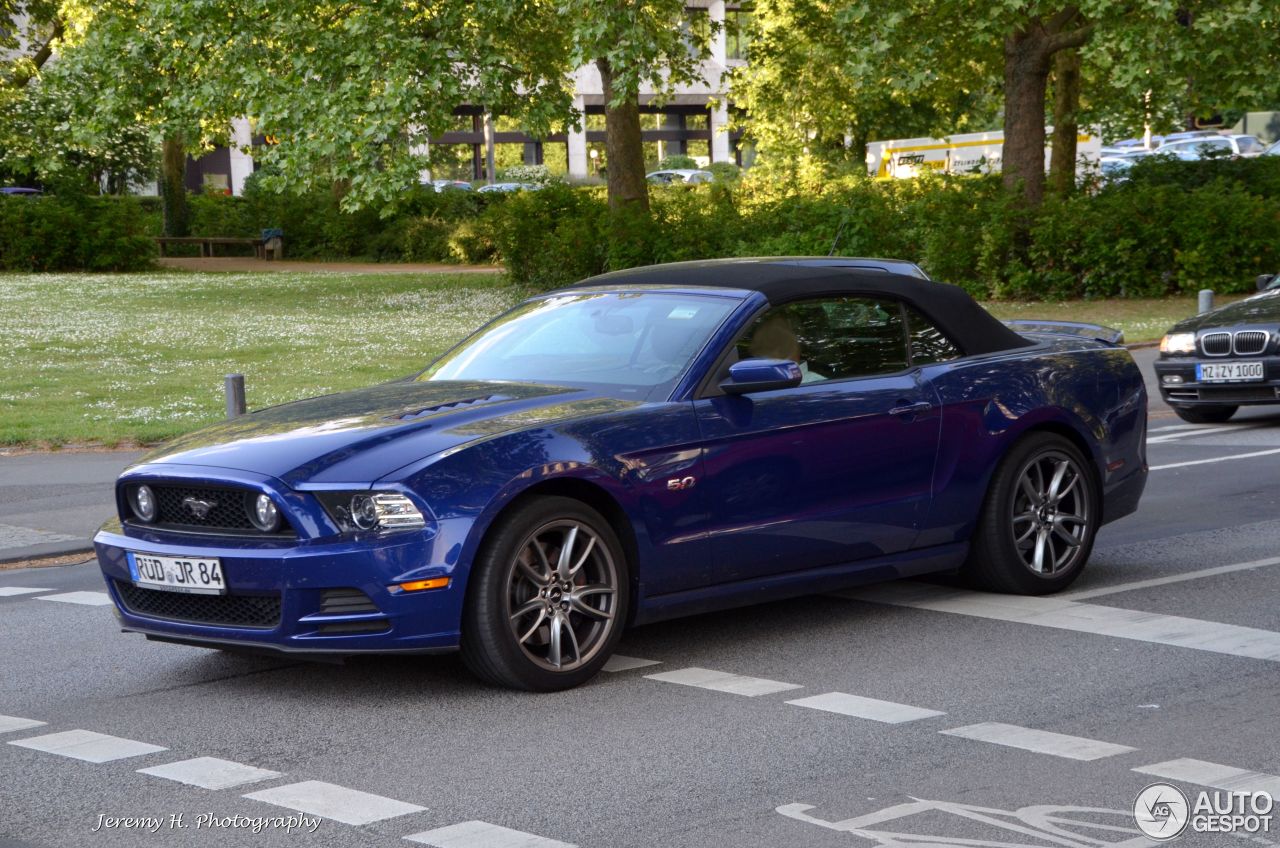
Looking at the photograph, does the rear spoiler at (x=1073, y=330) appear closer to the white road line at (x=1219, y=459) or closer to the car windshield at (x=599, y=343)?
the car windshield at (x=599, y=343)

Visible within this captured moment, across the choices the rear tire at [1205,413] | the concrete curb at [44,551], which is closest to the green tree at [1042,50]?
the rear tire at [1205,413]

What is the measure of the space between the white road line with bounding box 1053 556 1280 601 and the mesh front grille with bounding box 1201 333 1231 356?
19.4ft

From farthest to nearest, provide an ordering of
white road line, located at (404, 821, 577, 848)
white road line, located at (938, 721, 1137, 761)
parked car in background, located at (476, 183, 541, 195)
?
parked car in background, located at (476, 183, 541, 195)
white road line, located at (938, 721, 1137, 761)
white road line, located at (404, 821, 577, 848)

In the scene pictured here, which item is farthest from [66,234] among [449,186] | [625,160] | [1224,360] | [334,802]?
[334,802]

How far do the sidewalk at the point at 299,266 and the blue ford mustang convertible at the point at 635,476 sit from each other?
32.2m

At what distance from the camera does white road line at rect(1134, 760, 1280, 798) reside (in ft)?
16.9

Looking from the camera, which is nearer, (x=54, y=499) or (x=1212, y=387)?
(x=54, y=499)

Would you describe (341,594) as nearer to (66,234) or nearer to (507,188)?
(66,234)

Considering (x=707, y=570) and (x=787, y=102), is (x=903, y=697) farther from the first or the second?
(x=787, y=102)

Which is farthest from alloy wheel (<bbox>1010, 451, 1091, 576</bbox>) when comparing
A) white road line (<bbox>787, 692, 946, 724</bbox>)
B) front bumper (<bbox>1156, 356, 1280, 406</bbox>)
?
front bumper (<bbox>1156, 356, 1280, 406</bbox>)

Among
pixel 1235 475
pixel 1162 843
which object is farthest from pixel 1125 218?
pixel 1162 843

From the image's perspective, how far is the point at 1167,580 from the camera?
27.7 feet

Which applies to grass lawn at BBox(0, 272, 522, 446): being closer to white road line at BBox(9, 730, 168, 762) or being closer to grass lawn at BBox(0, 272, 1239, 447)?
grass lawn at BBox(0, 272, 1239, 447)

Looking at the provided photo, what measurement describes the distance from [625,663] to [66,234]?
36513 millimetres
